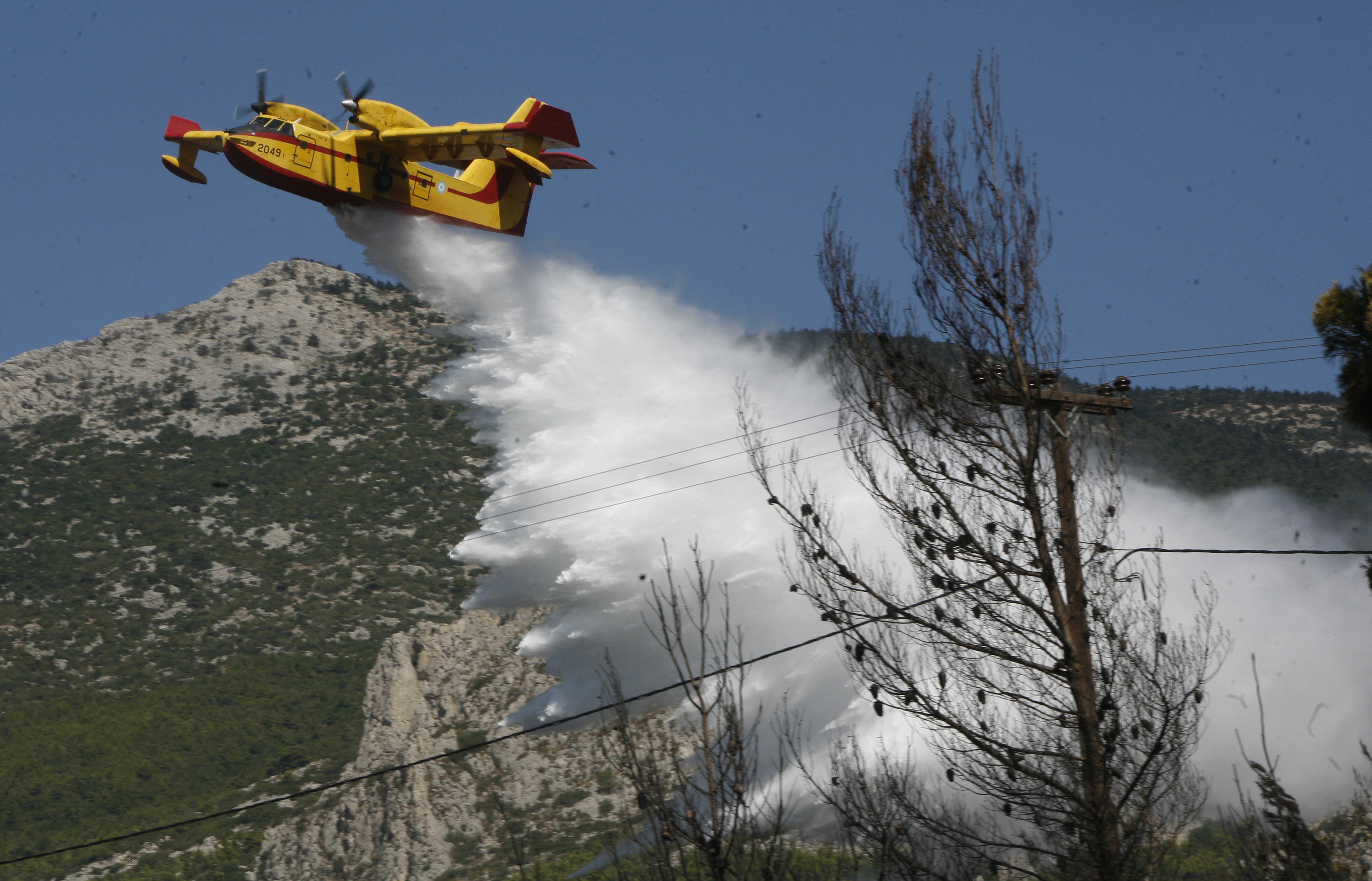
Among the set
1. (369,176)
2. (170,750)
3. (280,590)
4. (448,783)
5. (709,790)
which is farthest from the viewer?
(280,590)

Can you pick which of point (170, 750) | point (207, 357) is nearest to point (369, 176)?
point (170, 750)

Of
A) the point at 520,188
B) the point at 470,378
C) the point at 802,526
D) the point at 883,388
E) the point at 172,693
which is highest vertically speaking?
the point at 520,188

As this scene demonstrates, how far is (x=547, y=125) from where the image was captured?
84.7ft

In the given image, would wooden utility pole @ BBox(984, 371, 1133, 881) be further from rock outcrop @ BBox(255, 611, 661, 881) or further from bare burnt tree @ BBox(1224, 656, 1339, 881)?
rock outcrop @ BBox(255, 611, 661, 881)

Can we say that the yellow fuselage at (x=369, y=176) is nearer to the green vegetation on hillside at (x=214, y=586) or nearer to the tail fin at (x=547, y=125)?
the tail fin at (x=547, y=125)

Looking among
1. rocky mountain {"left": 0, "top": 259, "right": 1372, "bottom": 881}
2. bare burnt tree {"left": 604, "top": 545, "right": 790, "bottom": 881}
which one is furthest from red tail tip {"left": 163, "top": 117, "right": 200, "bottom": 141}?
bare burnt tree {"left": 604, "top": 545, "right": 790, "bottom": 881}

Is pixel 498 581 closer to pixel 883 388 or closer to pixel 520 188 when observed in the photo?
pixel 520 188

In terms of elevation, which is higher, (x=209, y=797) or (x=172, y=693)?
(x=172, y=693)

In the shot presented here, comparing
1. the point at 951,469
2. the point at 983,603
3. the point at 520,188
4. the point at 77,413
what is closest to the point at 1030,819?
the point at 983,603

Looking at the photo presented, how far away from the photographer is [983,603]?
13211mm

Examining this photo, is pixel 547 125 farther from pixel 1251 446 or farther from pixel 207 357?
pixel 207 357

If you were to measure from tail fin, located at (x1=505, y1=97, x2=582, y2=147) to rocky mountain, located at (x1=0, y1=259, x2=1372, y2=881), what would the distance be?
22.7 ft

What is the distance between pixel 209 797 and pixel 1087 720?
5619 centimetres

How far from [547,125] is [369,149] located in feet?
14.3
